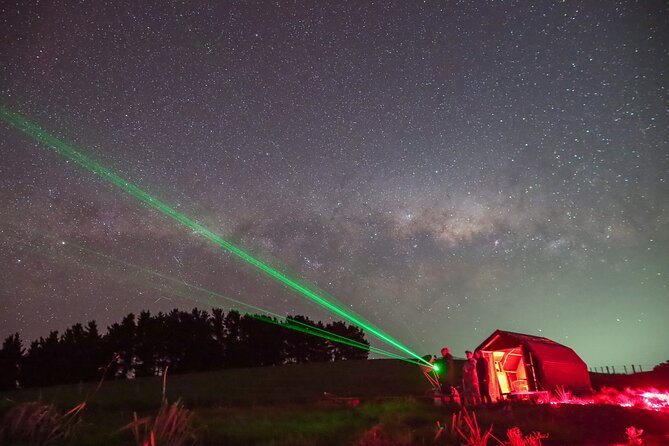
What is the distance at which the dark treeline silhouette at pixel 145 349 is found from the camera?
6125cm

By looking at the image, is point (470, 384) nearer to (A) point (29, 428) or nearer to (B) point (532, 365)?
(B) point (532, 365)

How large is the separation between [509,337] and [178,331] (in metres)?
52.2

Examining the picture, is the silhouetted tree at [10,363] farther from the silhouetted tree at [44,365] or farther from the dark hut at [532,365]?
the dark hut at [532,365]

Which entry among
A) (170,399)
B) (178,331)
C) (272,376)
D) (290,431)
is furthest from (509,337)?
(178,331)

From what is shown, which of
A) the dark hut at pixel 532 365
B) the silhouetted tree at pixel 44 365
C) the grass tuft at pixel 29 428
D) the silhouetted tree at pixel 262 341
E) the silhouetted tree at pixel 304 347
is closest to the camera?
the grass tuft at pixel 29 428

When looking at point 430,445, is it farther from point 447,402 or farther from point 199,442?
point 447,402

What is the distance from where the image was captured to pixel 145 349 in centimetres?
6431

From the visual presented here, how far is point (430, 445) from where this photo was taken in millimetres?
8812

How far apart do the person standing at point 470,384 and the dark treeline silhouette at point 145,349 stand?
168 ft

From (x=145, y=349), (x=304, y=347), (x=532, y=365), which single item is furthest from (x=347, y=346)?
(x=532, y=365)

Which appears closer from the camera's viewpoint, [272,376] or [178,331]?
[272,376]

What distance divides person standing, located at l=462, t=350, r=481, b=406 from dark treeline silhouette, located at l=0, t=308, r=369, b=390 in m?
51.3

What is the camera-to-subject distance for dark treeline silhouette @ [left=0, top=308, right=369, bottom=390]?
6125 centimetres

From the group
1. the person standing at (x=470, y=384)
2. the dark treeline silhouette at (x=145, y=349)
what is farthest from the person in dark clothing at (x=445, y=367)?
the dark treeline silhouette at (x=145, y=349)
